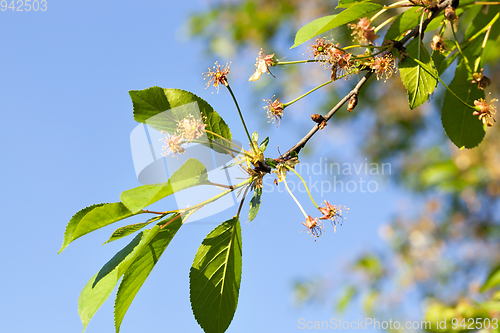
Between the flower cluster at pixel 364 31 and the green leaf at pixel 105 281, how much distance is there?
569mm

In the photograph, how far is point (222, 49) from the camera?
3.00m

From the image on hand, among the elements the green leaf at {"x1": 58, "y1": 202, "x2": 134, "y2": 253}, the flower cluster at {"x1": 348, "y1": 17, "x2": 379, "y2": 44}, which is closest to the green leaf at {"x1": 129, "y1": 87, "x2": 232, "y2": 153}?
the green leaf at {"x1": 58, "y1": 202, "x2": 134, "y2": 253}

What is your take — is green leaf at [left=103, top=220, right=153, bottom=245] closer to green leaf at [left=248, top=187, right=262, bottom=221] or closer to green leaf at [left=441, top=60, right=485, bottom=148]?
green leaf at [left=248, top=187, right=262, bottom=221]

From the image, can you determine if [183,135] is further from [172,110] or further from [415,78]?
[415,78]

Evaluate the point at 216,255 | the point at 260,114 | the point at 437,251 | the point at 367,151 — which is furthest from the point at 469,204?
the point at 216,255

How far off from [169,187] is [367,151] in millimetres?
3048

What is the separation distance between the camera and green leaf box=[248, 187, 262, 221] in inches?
28.1

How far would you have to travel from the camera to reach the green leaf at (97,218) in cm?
63

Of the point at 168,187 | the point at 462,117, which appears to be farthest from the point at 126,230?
the point at 462,117

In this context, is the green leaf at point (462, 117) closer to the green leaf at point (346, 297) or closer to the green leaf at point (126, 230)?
the green leaf at point (126, 230)

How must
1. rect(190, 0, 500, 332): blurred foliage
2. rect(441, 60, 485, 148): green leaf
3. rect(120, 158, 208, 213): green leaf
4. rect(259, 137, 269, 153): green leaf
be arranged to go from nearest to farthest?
1. rect(120, 158, 208, 213): green leaf
2. rect(259, 137, 269, 153): green leaf
3. rect(441, 60, 485, 148): green leaf
4. rect(190, 0, 500, 332): blurred foliage

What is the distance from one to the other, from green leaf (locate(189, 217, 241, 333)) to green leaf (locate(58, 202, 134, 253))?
0.18 meters

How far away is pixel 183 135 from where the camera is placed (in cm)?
71

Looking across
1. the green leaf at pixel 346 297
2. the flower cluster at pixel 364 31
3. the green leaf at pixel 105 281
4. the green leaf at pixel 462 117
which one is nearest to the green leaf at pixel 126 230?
the green leaf at pixel 105 281
